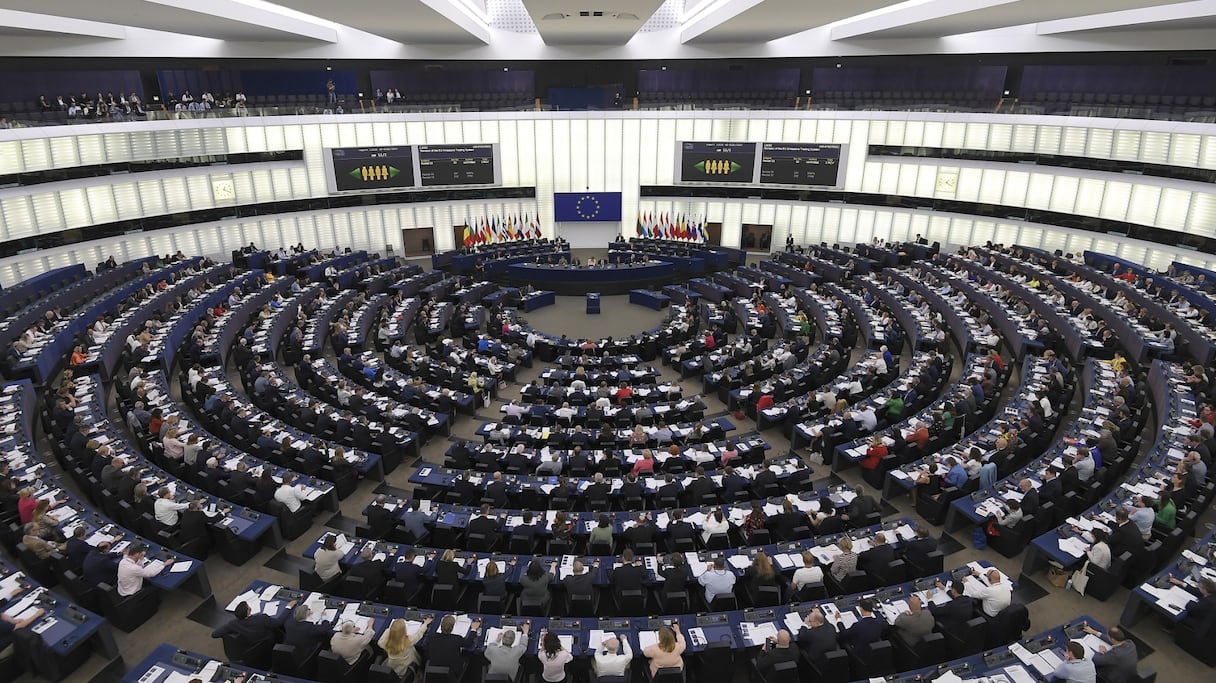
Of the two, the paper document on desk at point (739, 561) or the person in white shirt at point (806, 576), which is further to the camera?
the paper document on desk at point (739, 561)

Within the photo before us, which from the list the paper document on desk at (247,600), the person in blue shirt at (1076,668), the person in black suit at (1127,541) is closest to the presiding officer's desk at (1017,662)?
the person in blue shirt at (1076,668)

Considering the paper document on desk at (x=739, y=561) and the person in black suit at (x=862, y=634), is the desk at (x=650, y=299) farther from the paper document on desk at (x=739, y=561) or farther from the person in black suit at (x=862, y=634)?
the person in black suit at (x=862, y=634)

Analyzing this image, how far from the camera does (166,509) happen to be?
12445mm

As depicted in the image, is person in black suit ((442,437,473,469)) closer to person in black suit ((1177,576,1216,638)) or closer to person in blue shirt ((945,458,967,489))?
person in blue shirt ((945,458,967,489))

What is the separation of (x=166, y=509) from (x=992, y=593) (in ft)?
46.3

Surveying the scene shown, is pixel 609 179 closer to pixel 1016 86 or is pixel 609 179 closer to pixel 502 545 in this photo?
pixel 1016 86

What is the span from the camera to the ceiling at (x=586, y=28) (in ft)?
A: 73.5

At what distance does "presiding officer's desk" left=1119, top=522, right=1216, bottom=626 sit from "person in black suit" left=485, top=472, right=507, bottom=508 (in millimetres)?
10790

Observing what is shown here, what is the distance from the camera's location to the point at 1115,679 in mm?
8516

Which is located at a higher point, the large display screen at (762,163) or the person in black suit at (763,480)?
the large display screen at (762,163)

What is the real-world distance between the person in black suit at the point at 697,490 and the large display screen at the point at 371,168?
28.9 m

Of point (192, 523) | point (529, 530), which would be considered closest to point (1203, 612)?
point (529, 530)

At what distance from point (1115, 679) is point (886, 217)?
108 feet

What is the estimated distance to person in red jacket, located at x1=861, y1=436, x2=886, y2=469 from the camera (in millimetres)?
15133
